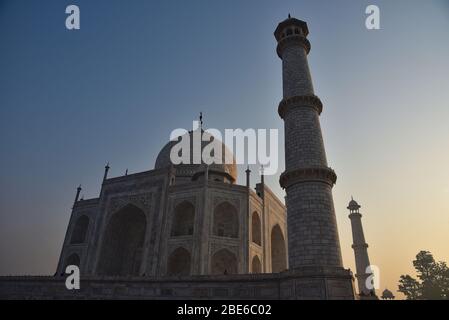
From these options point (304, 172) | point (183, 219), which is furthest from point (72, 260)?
point (304, 172)

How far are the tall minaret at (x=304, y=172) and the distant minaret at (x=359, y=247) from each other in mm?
19837

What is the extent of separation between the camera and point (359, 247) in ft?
97.9

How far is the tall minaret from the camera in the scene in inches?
421

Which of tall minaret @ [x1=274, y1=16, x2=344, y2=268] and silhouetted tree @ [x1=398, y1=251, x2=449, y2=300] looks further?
silhouetted tree @ [x1=398, y1=251, x2=449, y2=300]

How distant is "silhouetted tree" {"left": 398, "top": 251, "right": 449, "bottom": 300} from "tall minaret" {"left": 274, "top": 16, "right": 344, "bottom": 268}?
22.0m

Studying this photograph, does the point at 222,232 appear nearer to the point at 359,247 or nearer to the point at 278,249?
the point at 278,249

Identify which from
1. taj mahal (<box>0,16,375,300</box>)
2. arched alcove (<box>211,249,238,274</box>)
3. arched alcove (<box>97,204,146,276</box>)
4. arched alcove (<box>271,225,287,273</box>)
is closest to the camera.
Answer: taj mahal (<box>0,16,375,300</box>)

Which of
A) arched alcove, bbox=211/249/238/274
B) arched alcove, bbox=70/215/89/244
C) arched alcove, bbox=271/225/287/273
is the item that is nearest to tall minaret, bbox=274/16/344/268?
arched alcove, bbox=211/249/238/274

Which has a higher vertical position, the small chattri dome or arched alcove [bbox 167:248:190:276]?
the small chattri dome

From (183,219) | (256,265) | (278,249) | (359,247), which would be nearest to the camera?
(256,265)

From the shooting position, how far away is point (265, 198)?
87.2ft

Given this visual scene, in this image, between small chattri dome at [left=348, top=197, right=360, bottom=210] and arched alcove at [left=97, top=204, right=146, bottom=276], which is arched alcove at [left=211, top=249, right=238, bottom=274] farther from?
small chattri dome at [left=348, top=197, right=360, bottom=210]

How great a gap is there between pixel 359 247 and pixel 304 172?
72.1ft
